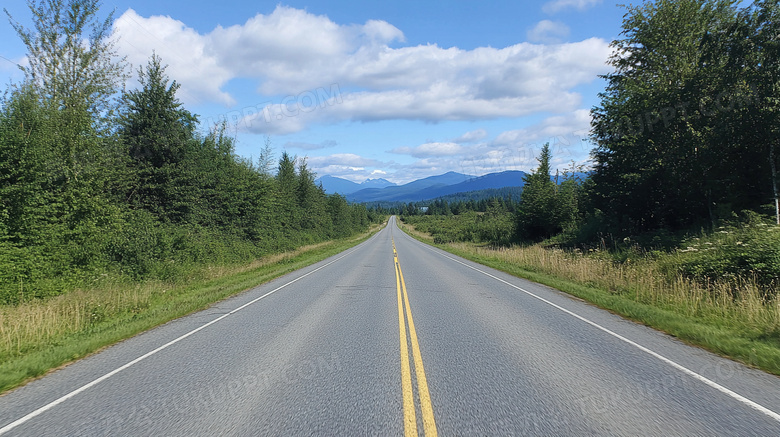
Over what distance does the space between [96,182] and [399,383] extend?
1431cm

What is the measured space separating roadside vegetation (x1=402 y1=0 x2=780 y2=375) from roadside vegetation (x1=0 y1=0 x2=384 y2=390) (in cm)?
1167

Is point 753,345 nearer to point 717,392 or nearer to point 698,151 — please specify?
point 717,392

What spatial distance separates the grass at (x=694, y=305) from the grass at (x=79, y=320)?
32.9 ft

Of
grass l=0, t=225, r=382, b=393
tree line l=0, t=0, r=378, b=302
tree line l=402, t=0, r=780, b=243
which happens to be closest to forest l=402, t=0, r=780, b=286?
tree line l=402, t=0, r=780, b=243

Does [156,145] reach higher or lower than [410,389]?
higher

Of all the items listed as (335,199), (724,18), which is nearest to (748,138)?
(724,18)

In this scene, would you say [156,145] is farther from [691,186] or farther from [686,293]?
[691,186]

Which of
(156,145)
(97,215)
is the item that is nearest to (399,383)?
(97,215)

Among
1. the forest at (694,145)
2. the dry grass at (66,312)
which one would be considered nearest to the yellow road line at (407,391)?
the dry grass at (66,312)

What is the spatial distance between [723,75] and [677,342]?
15.6m

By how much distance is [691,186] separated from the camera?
18078mm

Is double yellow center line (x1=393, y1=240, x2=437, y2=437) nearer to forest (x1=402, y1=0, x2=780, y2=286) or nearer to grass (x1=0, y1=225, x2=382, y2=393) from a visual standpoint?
grass (x1=0, y1=225, x2=382, y2=393)

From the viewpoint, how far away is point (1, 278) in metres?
9.55

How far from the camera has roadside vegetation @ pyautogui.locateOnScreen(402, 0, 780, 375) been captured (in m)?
8.59
